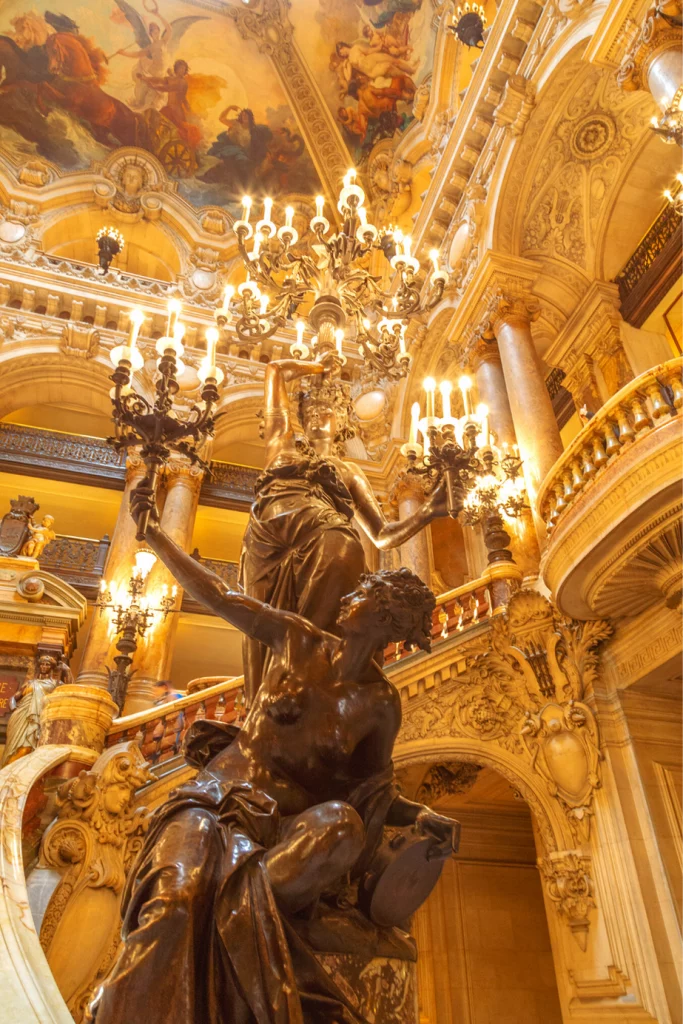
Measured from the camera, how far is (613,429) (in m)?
5.14

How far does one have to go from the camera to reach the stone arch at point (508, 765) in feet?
18.2

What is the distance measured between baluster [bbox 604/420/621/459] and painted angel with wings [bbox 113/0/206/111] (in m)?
14.4

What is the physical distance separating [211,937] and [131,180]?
1669 centimetres

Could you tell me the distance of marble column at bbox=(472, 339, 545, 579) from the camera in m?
7.10

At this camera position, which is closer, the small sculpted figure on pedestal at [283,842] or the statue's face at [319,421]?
the small sculpted figure on pedestal at [283,842]

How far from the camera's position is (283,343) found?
539 inches

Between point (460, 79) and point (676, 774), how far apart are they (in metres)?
11.3

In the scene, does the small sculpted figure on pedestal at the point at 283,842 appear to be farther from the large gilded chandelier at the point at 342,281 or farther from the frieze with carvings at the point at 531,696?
the frieze with carvings at the point at 531,696

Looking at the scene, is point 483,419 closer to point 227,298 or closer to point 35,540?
point 227,298

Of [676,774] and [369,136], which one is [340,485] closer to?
[676,774]

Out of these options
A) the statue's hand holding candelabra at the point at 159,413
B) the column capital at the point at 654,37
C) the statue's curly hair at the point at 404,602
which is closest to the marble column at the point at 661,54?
the column capital at the point at 654,37

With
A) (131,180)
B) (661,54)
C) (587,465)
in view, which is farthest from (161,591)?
(131,180)

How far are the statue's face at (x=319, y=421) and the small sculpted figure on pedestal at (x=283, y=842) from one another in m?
1.32

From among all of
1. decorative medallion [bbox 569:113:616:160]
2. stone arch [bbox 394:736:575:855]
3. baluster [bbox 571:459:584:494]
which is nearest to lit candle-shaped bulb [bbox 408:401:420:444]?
baluster [bbox 571:459:584:494]
